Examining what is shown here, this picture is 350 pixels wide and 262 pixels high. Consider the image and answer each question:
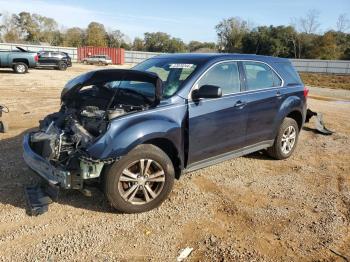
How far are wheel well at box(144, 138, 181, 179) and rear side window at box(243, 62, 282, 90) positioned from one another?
172cm

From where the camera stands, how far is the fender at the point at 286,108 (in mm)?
6105

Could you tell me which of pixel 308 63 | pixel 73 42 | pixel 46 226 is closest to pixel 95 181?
pixel 46 226

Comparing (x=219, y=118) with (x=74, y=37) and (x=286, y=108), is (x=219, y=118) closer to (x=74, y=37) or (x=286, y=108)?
(x=286, y=108)

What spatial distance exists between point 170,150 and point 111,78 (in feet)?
4.25

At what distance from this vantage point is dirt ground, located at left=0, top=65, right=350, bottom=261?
3.62m

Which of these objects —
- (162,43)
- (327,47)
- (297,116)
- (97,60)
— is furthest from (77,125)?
(162,43)

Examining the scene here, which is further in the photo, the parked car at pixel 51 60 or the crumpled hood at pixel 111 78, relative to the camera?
the parked car at pixel 51 60

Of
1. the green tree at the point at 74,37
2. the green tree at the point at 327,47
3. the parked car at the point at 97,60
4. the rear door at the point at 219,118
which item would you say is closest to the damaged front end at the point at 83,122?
the rear door at the point at 219,118

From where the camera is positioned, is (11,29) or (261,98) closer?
(261,98)

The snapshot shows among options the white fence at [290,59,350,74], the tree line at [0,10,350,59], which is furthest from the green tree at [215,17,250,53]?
the white fence at [290,59,350,74]

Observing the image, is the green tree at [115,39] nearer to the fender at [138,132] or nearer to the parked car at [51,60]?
the parked car at [51,60]

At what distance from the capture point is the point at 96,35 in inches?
2953

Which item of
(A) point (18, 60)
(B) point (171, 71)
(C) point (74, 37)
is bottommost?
(B) point (171, 71)

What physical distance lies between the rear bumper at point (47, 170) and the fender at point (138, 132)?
0.38 metres
